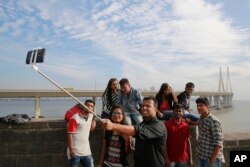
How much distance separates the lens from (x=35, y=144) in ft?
18.5

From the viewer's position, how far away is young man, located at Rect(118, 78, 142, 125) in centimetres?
552

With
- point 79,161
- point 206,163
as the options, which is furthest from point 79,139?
point 206,163

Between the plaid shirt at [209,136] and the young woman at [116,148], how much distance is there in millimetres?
1147

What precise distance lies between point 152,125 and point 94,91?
178ft

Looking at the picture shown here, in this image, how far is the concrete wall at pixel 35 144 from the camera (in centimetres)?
559

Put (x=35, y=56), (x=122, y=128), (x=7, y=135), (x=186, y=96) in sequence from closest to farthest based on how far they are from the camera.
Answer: (x=35, y=56), (x=122, y=128), (x=7, y=135), (x=186, y=96)

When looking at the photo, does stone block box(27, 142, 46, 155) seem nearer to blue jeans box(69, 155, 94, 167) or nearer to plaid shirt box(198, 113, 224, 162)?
blue jeans box(69, 155, 94, 167)

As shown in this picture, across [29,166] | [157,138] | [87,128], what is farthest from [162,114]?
[29,166]

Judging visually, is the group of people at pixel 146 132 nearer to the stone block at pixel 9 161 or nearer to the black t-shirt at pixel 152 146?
the black t-shirt at pixel 152 146

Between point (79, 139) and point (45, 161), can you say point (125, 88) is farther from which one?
point (45, 161)

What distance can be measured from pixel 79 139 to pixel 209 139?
192cm

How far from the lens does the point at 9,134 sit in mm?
5586

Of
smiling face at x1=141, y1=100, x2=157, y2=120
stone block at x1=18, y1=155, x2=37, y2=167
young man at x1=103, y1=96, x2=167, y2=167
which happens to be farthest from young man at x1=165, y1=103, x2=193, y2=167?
stone block at x1=18, y1=155, x2=37, y2=167

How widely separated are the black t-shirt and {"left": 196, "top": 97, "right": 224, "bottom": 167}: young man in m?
1.22
